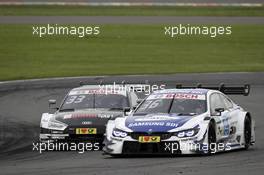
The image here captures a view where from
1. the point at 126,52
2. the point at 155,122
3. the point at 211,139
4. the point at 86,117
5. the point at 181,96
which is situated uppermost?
the point at 126,52

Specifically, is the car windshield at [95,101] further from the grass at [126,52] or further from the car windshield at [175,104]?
the grass at [126,52]

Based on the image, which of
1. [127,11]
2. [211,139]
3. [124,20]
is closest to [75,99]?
[211,139]

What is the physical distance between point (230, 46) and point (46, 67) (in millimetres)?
9963

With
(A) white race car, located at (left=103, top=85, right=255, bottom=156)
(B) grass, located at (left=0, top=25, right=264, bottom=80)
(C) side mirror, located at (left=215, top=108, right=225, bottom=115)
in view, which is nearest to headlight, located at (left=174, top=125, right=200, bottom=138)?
(A) white race car, located at (left=103, top=85, right=255, bottom=156)

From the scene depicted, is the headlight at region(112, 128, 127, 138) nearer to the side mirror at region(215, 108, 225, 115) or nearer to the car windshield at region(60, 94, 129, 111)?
the side mirror at region(215, 108, 225, 115)

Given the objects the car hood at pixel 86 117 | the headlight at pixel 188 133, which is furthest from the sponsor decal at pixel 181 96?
the car hood at pixel 86 117

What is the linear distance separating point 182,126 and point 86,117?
3.65 m

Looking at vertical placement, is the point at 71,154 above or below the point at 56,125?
below

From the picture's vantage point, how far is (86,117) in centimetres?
1861

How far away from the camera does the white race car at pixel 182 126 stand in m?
15.2

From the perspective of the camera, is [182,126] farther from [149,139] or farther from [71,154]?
[71,154]

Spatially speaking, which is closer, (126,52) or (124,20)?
(126,52)

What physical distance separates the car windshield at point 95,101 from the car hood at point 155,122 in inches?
149

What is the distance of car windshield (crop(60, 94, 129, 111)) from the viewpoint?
64.6 ft
